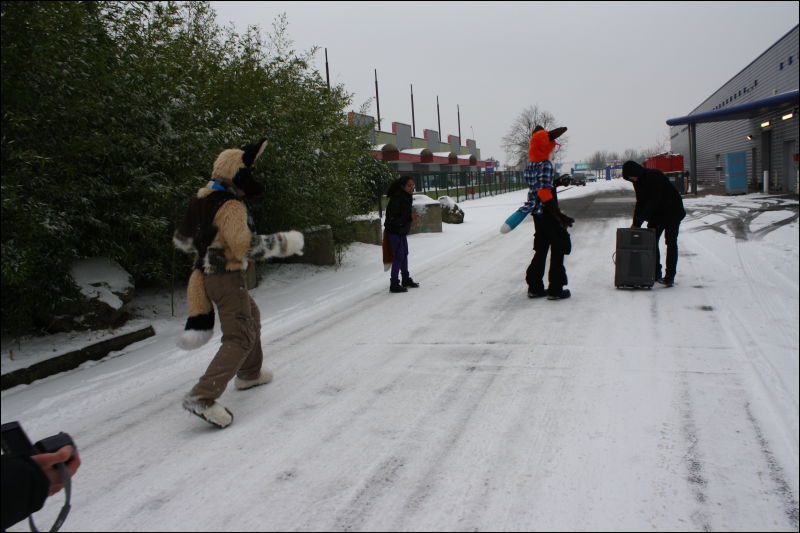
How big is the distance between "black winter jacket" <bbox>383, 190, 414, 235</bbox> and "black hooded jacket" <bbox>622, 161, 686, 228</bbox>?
295 centimetres

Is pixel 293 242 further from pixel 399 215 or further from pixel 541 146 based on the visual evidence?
pixel 399 215

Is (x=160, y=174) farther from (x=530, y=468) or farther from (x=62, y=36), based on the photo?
(x=530, y=468)

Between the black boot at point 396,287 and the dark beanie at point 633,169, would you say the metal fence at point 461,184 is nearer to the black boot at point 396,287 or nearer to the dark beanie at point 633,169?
the black boot at point 396,287

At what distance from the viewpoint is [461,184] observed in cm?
3512

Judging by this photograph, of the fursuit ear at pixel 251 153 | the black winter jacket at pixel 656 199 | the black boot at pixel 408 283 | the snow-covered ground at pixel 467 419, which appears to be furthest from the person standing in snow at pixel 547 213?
the fursuit ear at pixel 251 153

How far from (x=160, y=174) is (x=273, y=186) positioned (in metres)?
2.41

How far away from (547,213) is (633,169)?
127cm

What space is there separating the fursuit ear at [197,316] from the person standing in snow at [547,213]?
4204 millimetres

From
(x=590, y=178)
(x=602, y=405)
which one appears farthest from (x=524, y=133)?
(x=602, y=405)

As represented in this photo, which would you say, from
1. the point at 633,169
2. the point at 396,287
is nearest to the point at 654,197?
the point at 633,169

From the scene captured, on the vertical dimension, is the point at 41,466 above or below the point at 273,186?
below

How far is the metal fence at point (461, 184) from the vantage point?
29891 millimetres

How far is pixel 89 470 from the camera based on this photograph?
3.41 meters

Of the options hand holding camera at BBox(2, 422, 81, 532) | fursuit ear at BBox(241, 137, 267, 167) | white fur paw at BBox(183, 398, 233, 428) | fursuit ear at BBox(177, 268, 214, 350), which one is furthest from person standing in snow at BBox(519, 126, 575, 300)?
hand holding camera at BBox(2, 422, 81, 532)
